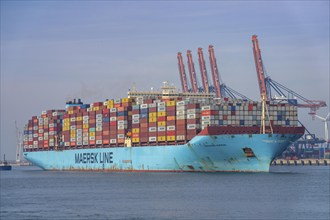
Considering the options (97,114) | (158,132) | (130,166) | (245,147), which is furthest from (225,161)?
(97,114)

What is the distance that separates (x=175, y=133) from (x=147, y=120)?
6945 millimetres

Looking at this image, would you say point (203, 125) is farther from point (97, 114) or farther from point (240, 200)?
point (240, 200)

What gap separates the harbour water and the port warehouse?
9337mm

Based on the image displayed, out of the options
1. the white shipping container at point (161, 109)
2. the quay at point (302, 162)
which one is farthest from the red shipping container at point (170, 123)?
the quay at point (302, 162)

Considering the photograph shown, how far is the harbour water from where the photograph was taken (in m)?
54.2

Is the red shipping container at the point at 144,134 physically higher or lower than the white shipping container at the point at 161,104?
lower

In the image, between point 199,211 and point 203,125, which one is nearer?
point 199,211

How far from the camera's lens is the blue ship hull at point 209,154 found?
92875 mm

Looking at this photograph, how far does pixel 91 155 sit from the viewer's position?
120 m

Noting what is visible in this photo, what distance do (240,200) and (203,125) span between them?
33964 mm

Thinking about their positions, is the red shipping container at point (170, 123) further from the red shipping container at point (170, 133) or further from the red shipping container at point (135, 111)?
the red shipping container at point (135, 111)

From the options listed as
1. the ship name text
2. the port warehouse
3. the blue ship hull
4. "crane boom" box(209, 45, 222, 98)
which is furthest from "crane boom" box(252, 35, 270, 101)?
the blue ship hull

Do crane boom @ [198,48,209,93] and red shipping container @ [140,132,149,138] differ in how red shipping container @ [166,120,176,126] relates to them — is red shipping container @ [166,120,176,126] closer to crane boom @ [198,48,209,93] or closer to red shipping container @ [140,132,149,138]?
red shipping container @ [140,132,149,138]

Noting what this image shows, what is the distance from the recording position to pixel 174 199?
209 ft
